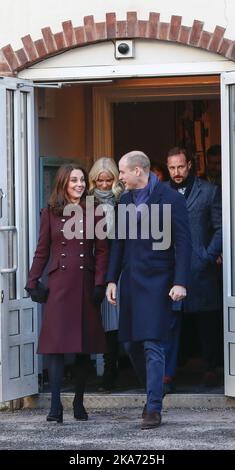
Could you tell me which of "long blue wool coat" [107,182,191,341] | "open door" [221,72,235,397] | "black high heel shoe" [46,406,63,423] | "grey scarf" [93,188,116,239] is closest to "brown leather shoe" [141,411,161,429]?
"long blue wool coat" [107,182,191,341]

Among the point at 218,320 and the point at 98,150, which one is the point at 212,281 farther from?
the point at 98,150

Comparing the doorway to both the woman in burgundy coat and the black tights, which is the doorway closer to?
the black tights

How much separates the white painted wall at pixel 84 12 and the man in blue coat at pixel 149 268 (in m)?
1.27

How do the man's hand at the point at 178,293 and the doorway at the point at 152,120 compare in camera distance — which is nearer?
the man's hand at the point at 178,293

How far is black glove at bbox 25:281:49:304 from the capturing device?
9.94 m

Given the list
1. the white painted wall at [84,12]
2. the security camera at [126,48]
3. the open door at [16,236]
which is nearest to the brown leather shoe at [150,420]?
the open door at [16,236]

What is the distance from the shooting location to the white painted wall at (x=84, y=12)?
1041 centimetres

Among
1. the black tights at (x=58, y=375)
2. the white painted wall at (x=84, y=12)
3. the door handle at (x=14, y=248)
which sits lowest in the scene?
the black tights at (x=58, y=375)

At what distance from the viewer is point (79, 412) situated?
1020 cm

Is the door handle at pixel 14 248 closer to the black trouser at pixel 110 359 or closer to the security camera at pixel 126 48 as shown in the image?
the black trouser at pixel 110 359

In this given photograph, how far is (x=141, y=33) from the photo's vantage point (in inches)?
415

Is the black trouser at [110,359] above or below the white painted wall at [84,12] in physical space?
below

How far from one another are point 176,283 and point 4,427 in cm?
165
